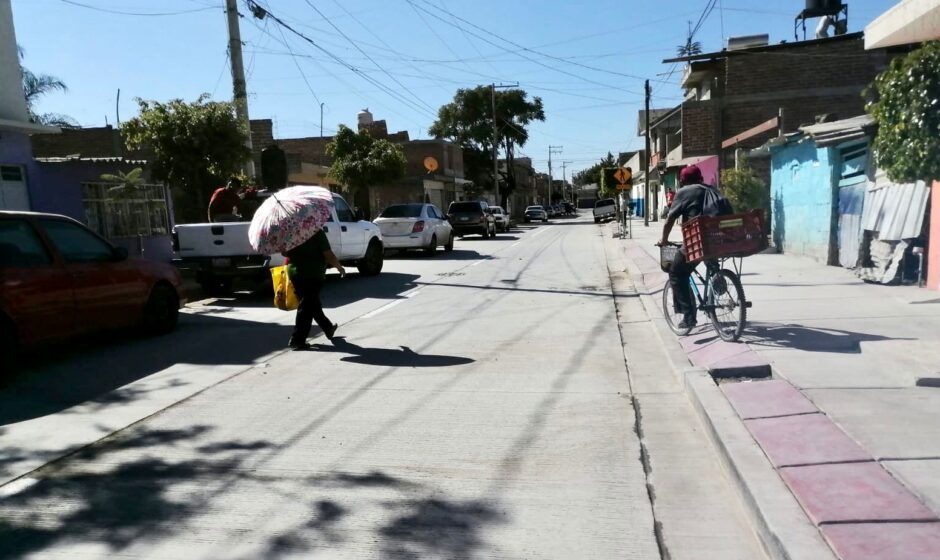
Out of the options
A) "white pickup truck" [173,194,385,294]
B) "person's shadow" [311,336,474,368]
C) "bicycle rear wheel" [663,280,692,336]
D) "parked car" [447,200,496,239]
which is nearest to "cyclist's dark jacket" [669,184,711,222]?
"bicycle rear wheel" [663,280,692,336]

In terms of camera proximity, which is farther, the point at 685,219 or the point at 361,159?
the point at 361,159

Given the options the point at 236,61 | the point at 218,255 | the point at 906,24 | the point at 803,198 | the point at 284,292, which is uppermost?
the point at 236,61

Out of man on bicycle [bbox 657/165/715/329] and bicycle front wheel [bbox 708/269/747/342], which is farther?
man on bicycle [bbox 657/165/715/329]

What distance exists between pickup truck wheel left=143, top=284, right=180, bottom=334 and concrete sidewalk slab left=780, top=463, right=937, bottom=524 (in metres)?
7.36

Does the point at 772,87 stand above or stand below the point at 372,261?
above

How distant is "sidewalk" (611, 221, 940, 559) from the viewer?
3.10 m

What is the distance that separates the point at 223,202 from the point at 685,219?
8.40 meters

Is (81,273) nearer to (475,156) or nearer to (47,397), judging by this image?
(47,397)

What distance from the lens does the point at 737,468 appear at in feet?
12.3

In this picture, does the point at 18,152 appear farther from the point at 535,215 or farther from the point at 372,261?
the point at 535,215

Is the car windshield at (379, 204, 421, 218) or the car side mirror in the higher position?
the car windshield at (379, 204, 421, 218)

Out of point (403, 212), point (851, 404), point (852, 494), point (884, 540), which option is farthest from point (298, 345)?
point (403, 212)

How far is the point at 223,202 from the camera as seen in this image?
1222 cm

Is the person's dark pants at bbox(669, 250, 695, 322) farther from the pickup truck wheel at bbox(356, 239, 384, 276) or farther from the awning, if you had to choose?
the pickup truck wheel at bbox(356, 239, 384, 276)
